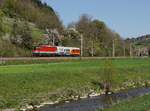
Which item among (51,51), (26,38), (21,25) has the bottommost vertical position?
(51,51)

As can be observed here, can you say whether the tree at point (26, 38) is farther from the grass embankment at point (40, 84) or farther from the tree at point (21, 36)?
the grass embankment at point (40, 84)

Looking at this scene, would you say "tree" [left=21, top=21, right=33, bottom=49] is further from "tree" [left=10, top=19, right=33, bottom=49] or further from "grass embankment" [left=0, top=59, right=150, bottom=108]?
"grass embankment" [left=0, top=59, right=150, bottom=108]

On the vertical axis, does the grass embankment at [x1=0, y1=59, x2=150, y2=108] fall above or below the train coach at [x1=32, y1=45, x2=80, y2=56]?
below

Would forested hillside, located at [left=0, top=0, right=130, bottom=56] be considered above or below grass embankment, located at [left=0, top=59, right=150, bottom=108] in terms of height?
above

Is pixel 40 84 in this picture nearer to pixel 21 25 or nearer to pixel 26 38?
pixel 26 38

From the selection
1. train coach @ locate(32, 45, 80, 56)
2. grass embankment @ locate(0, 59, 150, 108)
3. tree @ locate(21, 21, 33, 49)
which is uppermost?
tree @ locate(21, 21, 33, 49)

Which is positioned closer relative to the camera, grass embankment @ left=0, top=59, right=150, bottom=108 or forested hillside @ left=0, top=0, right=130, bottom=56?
grass embankment @ left=0, top=59, right=150, bottom=108

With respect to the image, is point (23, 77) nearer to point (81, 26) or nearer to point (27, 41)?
point (27, 41)

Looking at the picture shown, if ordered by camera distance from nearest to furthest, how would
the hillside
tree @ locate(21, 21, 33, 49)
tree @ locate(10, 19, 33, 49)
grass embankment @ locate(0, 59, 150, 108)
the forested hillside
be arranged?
grass embankment @ locate(0, 59, 150, 108)
the hillside
the forested hillside
tree @ locate(10, 19, 33, 49)
tree @ locate(21, 21, 33, 49)

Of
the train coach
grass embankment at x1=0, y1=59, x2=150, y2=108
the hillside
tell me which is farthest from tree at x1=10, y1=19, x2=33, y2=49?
grass embankment at x1=0, y1=59, x2=150, y2=108

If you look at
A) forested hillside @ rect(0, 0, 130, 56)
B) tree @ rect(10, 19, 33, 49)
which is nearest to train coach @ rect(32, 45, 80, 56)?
forested hillside @ rect(0, 0, 130, 56)

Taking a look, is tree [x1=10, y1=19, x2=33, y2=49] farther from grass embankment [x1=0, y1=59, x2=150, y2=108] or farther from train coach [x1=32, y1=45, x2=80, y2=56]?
grass embankment [x1=0, y1=59, x2=150, y2=108]

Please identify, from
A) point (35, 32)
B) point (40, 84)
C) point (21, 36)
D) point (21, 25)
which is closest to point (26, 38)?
point (21, 36)

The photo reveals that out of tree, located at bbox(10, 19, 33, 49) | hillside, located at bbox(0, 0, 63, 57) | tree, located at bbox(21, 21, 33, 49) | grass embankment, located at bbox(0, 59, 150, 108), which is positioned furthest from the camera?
tree, located at bbox(21, 21, 33, 49)
